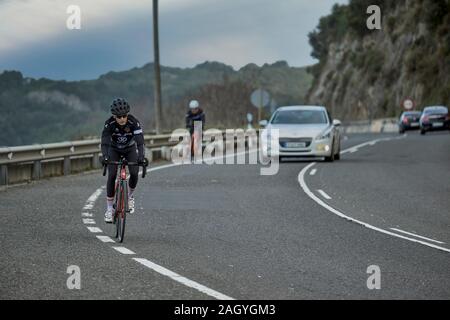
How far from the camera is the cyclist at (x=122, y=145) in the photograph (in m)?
13.0

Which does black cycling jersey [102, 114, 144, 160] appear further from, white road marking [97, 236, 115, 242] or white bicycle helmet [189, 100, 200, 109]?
white bicycle helmet [189, 100, 200, 109]

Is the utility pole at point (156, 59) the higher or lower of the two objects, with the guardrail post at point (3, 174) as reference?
higher

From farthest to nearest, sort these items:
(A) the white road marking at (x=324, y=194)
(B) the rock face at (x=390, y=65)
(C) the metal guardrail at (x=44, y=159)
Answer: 1. (B) the rock face at (x=390, y=65)
2. (C) the metal guardrail at (x=44, y=159)
3. (A) the white road marking at (x=324, y=194)

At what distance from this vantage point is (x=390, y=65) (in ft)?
314

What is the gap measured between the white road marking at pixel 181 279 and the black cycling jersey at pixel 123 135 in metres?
2.46

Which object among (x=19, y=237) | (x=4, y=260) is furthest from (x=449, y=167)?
(x=4, y=260)

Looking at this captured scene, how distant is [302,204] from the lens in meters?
17.9

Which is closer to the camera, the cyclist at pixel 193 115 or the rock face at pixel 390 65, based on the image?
the cyclist at pixel 193 115

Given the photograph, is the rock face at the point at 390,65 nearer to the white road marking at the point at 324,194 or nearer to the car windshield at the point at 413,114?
the car windshield at the point at 413,114

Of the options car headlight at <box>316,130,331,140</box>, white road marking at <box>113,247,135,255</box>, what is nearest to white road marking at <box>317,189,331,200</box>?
white road marking at <box>113,247,135,255</box>

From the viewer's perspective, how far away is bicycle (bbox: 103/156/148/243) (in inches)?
496

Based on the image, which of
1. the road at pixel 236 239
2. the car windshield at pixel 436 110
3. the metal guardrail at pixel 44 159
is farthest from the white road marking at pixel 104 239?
the car windshield at pixel 436 110
